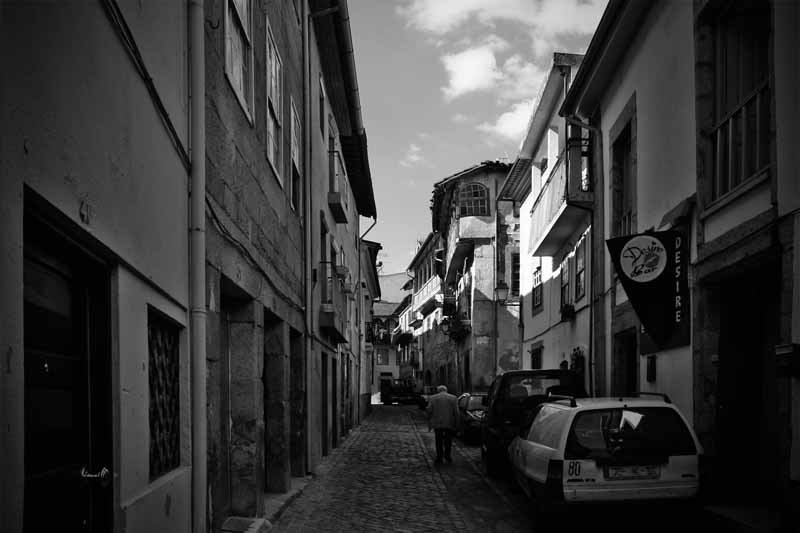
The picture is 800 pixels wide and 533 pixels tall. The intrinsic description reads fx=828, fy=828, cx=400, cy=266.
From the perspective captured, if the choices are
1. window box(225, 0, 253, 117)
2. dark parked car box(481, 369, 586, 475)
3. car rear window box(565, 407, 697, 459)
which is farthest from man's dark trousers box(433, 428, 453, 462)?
window box(225, 0, 253, 117)

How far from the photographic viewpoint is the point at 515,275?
35656mm

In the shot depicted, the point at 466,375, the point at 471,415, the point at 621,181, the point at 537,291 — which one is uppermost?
the point at 621,181

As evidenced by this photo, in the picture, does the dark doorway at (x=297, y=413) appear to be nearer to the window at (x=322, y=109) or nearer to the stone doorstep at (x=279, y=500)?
the stone doorstep at (x=279, y=500)

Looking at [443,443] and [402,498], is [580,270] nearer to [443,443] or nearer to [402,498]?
[443,443]

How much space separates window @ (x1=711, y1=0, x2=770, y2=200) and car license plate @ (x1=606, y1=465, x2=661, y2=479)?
10.3 feet

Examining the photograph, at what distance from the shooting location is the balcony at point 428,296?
4945cm

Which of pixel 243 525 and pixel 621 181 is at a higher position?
pixel 621 181

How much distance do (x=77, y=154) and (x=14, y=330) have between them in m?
1.04

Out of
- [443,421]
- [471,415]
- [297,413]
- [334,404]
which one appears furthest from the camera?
[471,415]

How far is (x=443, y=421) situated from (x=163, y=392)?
1108 cm

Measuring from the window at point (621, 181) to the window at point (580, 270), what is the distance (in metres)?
2.75

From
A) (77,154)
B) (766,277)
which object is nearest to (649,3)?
(766,277)

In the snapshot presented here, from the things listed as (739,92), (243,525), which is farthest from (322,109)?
(243,525)

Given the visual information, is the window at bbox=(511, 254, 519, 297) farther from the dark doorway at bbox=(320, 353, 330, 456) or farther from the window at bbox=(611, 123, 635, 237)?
the window at bbox=(611, 123, 635, 237)
